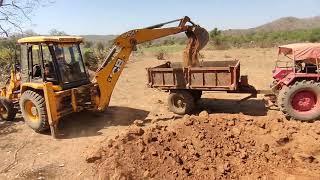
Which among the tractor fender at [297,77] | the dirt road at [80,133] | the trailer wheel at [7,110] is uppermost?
the tractor fender at [297,77]

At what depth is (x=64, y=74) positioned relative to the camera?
9.31 meters

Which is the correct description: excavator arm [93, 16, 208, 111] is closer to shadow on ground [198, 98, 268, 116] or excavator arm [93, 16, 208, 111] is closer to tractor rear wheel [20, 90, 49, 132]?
tractor rear wheel [20, 90, 49, 132]

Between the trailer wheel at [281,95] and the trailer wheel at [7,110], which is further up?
the trailer wheel at [281,95]

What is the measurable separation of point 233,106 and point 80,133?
4346 millimetres

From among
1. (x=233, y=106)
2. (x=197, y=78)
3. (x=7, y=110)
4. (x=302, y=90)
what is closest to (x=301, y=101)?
(x=302, y=90)

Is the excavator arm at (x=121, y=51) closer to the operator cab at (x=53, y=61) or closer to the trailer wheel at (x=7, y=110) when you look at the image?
the operator cab at (x=53, y=61)

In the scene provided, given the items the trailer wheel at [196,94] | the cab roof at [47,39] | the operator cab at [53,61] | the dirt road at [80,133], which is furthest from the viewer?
the trailer wheel at [196,94]

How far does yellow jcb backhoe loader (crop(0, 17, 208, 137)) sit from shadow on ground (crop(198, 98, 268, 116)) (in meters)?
1.48

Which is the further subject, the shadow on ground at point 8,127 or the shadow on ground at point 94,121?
the shadow on ground at point 8,127

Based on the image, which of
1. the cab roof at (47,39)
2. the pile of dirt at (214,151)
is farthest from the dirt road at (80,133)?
the cab roof at (47,39)

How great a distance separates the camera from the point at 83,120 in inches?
403

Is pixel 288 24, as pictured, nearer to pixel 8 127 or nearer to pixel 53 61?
pixel 8 127

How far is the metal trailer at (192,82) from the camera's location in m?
9.39

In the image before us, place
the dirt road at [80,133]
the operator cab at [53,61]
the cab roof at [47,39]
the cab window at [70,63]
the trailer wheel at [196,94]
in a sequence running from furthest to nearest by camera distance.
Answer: the trailer wheel at [196,94] → the cab window at [70,63] → the operator cab at [53,61] → the cab roof at [47,39] → the dirt road at [80,133]
